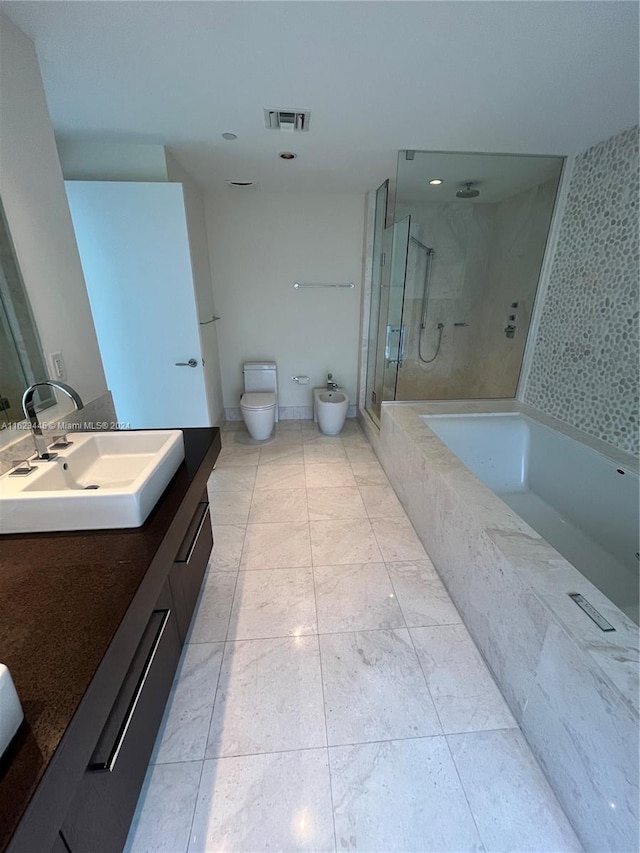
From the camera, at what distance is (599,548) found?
188cm

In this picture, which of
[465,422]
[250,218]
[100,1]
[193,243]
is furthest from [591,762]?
[250,218]

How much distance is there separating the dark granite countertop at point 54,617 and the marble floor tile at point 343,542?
3.63 ft

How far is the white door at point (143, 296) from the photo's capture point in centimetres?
225

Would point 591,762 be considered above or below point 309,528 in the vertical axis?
above

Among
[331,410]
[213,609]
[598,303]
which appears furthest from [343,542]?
[598,303]

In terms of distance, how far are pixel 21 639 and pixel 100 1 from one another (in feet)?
6.04

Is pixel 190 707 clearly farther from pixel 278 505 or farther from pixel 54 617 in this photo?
pixel 278 505

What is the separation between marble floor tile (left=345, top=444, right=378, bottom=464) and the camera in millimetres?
3108

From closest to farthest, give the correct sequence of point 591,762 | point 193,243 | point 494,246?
point 591,762 < point 193,243 < point 494,246

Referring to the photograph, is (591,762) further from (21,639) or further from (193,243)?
(193,243)

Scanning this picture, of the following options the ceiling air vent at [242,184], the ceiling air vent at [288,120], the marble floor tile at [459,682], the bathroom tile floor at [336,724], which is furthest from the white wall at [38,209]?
the marble floor tile at [459,682]

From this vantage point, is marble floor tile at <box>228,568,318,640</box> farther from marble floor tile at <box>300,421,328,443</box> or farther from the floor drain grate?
marble floor tile at <box>300,421,328,443</box>

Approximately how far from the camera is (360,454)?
3.22 metres

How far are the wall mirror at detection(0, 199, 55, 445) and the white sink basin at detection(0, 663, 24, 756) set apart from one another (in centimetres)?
95
